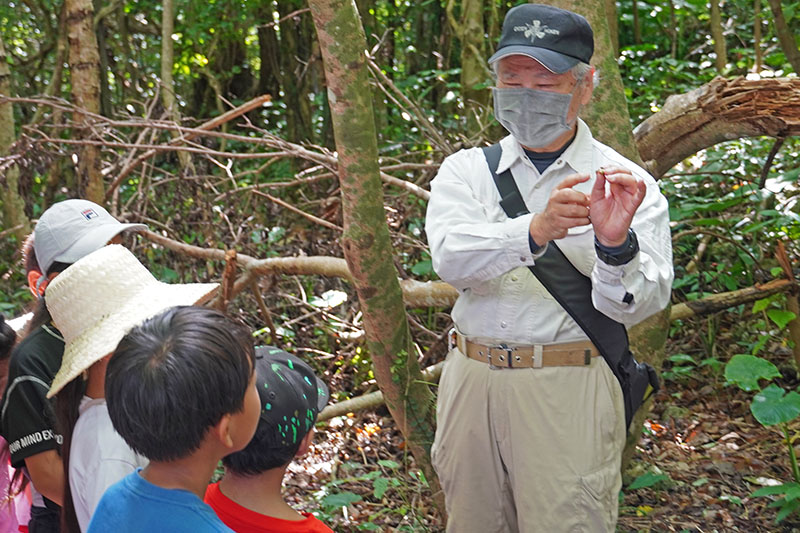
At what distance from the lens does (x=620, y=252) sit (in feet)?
7.68

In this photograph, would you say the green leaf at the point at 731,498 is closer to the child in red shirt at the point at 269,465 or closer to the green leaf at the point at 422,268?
the green leaf at the point at 422,268

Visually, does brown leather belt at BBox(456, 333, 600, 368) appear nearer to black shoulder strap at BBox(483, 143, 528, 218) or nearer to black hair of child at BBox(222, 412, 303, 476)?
black shoulder strap at BBox(483, 143, 528, 218)

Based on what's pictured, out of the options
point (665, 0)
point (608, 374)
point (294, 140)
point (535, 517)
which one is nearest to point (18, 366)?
point (535, 517)

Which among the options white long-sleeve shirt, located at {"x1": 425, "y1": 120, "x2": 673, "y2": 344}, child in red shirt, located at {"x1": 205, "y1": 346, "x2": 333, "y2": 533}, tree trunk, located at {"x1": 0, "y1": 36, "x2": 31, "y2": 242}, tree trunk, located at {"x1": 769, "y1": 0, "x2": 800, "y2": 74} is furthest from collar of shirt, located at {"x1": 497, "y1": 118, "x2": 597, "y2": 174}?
tree trunk, located at {"x1": 0, "y1": 36, "x2": 31, "y2": 242}

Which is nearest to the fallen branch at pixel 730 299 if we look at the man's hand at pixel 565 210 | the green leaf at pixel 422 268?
the green leaf at pixel 422 268

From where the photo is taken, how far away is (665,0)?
27.3ft

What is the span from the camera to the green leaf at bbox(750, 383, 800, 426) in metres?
3.57

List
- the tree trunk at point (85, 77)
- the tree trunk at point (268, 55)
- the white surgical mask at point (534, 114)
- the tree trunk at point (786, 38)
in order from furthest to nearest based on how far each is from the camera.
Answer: the tree trunk at point (268, 55), the tree trunk at point (85, 77), the tree trunk at point (786, 38), the white surgical mask at point (534, 114)

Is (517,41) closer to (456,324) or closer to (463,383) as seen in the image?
(456,324)

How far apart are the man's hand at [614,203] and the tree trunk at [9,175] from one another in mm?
5353

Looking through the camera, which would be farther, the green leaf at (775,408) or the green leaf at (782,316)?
the green leaf at (782,316)

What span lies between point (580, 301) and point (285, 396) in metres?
0.98

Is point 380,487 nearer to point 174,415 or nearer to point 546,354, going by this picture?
point 546,354

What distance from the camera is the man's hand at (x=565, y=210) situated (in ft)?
7.48
